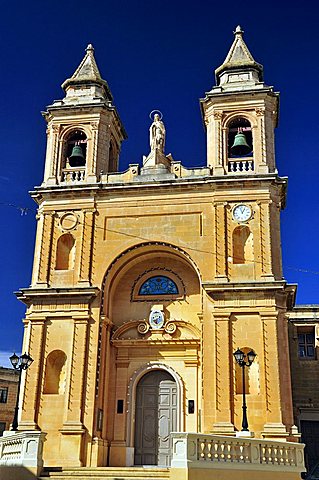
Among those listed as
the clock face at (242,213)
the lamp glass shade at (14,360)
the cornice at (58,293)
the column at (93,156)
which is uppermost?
the column at (93,156)

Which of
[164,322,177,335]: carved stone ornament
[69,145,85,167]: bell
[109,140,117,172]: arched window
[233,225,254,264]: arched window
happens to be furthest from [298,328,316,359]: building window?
[69,145,85,167]: bell

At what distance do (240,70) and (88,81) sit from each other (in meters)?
6.12

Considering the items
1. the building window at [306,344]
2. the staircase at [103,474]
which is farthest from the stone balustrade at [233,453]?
the building window at [306,344]

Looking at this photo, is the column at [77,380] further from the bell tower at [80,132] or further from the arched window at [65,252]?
the bell tower at [80,132]

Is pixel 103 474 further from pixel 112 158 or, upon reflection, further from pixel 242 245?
pixel 112 158

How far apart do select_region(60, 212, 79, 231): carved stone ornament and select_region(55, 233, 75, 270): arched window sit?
0.97 feet

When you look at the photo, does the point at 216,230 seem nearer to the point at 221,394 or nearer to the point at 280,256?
the point at 280,256

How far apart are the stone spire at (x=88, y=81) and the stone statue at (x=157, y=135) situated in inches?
105

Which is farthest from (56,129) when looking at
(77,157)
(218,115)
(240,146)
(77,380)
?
(77,380)

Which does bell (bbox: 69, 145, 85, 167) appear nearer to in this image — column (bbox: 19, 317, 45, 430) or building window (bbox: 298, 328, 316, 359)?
column (bbox: 19, 317, 45, 430)

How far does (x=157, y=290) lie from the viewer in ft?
70.7

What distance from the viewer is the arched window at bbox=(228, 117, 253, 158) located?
21891 mm

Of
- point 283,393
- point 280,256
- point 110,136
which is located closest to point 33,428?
point 283,393

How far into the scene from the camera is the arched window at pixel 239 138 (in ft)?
71.8
